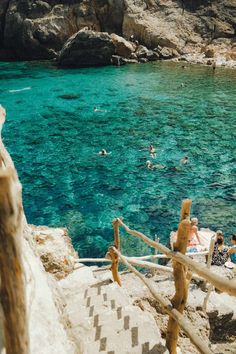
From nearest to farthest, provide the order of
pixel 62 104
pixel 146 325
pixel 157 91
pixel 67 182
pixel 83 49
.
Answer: pixel 146 325 < pixel 67 182 < pixel 62 104 < pixel 157 91 < pixel 83 49

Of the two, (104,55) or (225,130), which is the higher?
(104,55)

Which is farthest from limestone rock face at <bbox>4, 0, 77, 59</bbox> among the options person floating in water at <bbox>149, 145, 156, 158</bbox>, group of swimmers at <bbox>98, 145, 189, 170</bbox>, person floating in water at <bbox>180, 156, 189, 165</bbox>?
person floating in water at <bbox>180, 156, 189, 165</bbox>

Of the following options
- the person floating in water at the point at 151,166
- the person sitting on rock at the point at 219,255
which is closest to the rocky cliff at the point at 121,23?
the person floating in water at the point at 151,166

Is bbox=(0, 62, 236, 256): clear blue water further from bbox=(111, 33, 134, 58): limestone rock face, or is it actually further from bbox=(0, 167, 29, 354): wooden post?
bbox=(111, 33, 134, 58): limestone rock face

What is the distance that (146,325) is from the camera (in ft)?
17.7

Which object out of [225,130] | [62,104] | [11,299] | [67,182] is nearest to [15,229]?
[11,299]

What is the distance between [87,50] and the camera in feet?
184

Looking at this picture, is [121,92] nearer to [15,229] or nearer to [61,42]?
[61,42]

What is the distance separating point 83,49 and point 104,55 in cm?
372

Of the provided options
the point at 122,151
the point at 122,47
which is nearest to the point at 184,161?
the point at 122,151

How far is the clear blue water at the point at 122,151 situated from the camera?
16281 mm

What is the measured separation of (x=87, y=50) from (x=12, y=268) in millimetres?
58659

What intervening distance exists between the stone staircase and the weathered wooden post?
2515 mm

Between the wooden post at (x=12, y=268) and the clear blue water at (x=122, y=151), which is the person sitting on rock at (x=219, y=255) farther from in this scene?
the wooden post at (x=12, y=268)
